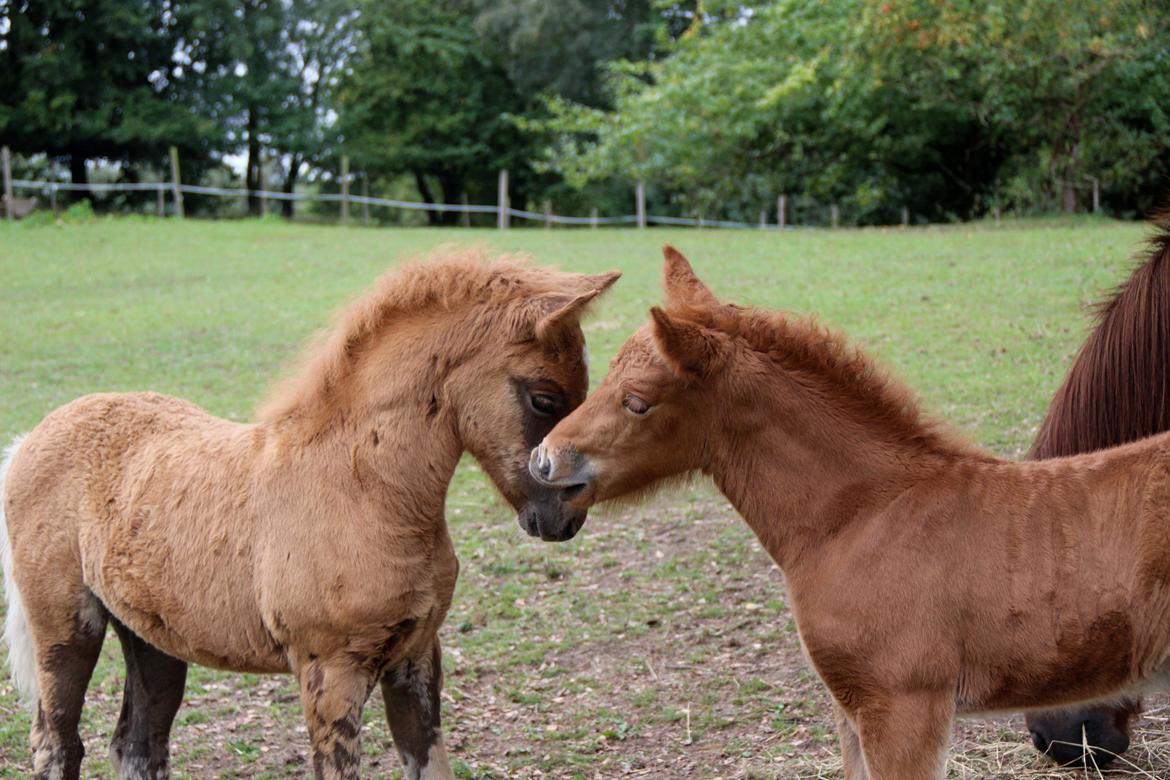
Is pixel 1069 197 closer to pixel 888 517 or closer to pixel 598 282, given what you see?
pixel 598 282

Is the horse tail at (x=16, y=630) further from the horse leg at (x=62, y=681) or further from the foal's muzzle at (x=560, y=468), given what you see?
the foal's muzzle at (x=560, y=468)

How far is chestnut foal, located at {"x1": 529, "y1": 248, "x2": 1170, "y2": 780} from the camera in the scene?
10.2ft

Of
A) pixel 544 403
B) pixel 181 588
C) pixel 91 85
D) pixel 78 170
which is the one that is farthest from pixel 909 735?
pixel 78 170

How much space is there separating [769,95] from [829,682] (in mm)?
21349

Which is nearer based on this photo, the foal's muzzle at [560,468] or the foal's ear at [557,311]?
the foal's muzzle at [560,468]

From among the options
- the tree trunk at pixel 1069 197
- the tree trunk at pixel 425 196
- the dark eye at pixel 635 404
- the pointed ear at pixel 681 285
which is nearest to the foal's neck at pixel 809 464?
the dark eye at pixel 635 404

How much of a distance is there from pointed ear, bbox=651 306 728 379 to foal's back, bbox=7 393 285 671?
5.06ft

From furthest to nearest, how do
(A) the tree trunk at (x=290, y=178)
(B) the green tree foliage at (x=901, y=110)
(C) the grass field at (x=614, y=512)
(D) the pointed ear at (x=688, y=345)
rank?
1. (A) the tree trunk at (x=290, y=178)
2. (B) the green tree foliage at (x=901, y=110)
3. (C) the grass field at (x=614, y=512)
4. (D) the pointed ear at (x=688, y=345)

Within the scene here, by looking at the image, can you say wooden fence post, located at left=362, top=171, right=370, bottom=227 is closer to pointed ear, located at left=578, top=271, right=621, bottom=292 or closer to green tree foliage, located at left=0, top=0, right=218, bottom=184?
green tree foliage, located at left=0, top=0, right=218, bottom=184

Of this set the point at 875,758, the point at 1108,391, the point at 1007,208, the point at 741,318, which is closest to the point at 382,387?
the point at 741,318

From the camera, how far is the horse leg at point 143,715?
4289 mm

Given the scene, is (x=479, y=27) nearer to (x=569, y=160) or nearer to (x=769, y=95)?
(x=569, y=160)

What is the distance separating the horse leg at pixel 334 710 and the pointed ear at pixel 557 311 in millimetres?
1216

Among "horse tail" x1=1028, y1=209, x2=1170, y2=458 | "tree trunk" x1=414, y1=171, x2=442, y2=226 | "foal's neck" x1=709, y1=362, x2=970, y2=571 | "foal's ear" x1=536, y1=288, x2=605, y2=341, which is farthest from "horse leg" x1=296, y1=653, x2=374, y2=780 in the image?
"tree trunk" x1=414, y1=171, x2=442, y2=226
